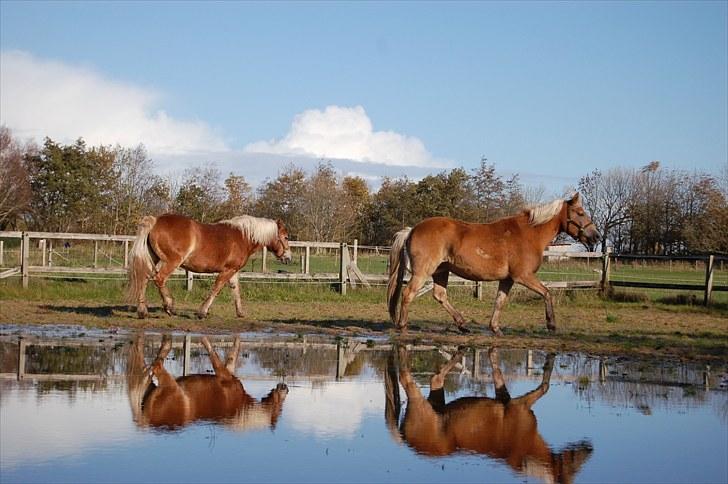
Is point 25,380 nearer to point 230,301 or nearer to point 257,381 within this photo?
point 257,381

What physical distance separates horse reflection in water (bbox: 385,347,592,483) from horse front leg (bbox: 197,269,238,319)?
6660 millimetres

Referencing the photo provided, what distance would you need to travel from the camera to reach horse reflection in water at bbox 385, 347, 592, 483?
5574mm

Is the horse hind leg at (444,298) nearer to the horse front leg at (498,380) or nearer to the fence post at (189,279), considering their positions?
the horse front leg at (498,380)

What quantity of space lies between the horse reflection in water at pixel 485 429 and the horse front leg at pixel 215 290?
262 inches

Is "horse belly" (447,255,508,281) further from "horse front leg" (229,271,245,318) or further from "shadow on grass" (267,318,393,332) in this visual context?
"horse front leg" (229,271,245,318)

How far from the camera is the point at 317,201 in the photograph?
204 feet

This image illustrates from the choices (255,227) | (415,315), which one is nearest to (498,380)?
(255,227)

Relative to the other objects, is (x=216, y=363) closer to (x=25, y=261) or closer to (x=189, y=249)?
(x=189, y=249)

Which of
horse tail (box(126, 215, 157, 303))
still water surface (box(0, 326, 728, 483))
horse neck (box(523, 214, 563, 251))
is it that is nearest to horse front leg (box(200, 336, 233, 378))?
still water surface (box(0, 326, 728, 483))

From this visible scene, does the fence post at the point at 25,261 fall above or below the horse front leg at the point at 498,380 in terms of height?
above

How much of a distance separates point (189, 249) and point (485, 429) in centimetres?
897

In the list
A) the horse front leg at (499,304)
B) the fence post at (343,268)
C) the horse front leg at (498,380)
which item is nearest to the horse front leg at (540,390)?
the horse front leg at (498,380)

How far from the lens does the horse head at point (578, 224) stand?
13.9 m

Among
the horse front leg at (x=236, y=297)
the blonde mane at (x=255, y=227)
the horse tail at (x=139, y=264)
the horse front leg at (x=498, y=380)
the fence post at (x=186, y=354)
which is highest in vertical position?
the blonde mane at (x=255, y=227)
